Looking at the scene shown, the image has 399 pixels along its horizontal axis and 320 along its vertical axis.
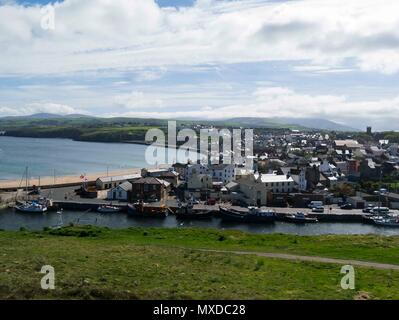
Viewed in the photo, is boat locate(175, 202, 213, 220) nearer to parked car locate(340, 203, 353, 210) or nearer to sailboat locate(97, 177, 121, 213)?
sailboat locate(97, 177, 121, 213)

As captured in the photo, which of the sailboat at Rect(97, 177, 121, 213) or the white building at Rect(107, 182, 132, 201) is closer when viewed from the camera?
the sailboat at Rect(97, 177, 121, 213)

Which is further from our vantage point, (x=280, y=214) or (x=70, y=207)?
(x=70, y=207)

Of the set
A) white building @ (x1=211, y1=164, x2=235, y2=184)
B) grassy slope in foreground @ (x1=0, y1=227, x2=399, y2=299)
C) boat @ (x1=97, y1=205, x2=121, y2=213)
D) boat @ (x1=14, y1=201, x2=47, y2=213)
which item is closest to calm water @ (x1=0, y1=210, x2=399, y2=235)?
boat @ (x1=14, y1=201, x2=47, y2=213)

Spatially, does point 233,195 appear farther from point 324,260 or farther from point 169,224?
point 324,260

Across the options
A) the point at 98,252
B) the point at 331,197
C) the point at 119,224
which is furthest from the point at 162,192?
the point at 98,252

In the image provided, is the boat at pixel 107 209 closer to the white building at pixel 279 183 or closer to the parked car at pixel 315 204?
the white building at pixel 279 183
